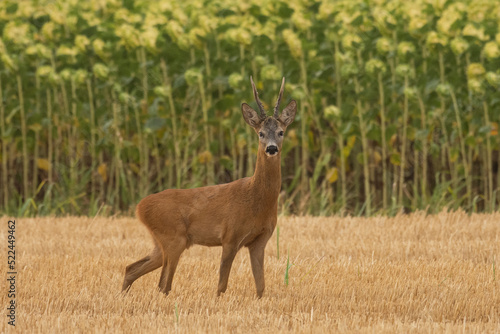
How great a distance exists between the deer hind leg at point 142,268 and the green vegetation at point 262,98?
4.47m

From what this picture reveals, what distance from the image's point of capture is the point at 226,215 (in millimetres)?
6805

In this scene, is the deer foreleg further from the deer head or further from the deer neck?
the deer head

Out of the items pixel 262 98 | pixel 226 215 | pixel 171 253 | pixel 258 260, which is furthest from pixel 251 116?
pixel 262 98

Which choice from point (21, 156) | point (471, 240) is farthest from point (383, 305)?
point (21, 156)

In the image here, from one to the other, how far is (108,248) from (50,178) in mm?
3708

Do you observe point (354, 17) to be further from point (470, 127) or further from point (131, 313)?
point (131, 313)

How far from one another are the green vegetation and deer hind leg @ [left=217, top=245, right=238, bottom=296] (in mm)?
4653

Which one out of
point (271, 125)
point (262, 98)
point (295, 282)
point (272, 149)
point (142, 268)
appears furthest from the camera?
point (262, 98)

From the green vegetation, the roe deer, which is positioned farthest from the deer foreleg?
the green vegetation

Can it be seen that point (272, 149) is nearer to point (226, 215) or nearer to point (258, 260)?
point (226, 215)

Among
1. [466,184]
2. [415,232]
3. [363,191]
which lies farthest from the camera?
[363,191]

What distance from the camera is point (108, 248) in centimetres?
928

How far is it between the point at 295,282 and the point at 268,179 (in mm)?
1170

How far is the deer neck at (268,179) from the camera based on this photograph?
6754 millimetres
